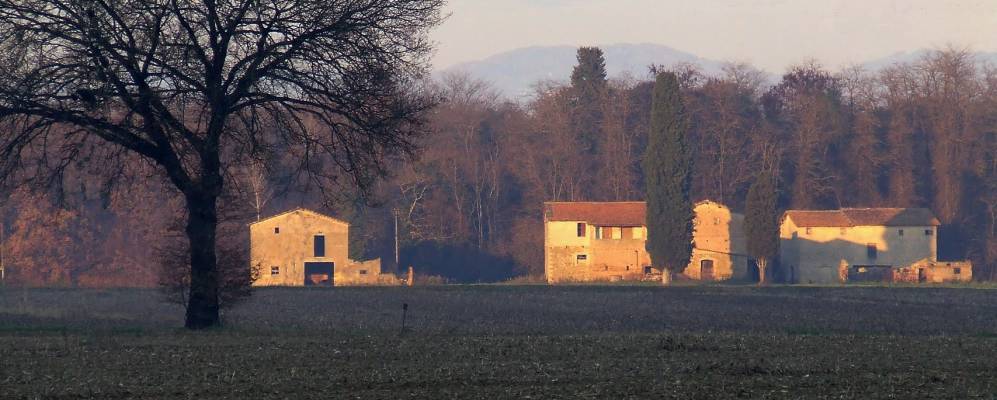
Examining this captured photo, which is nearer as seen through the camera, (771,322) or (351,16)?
(351,16)

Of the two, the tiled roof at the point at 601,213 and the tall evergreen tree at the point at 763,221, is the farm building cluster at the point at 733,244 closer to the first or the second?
the tiled roof at the point at 601,213

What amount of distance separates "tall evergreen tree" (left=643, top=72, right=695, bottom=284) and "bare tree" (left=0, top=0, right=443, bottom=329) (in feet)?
182

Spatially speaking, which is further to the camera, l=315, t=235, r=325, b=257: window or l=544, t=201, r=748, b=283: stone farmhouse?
l=315, t=235, r=325, b=257: window

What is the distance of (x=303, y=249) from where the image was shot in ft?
295

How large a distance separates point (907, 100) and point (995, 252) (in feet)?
53.4

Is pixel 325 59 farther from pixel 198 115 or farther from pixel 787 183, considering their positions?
pixel 787 183

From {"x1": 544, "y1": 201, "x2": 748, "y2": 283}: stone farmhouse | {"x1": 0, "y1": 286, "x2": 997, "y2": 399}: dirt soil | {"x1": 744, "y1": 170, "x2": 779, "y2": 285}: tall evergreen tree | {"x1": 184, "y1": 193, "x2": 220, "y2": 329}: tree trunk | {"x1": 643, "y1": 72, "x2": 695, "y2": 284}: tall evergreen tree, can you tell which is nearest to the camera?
{"x1": 0, "y1": 286, "x2": 997, "y2": 399}: dirt soil

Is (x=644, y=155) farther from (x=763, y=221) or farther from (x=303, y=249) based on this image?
(x=303, y=249)

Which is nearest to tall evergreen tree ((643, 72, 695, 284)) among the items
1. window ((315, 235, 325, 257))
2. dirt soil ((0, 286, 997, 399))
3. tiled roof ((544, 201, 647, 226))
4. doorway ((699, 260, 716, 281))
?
tiled roof ((544, 201, 647, 226))

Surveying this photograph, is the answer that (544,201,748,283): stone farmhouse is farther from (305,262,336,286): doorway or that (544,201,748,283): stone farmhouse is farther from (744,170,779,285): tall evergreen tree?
(305,262,336,286): doorway

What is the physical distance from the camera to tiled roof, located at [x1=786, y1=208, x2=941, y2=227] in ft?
298

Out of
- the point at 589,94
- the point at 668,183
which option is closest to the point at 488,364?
the point at 668,183

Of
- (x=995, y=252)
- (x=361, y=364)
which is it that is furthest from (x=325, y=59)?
(x=995, y=252)

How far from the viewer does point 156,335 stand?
26609 mm
